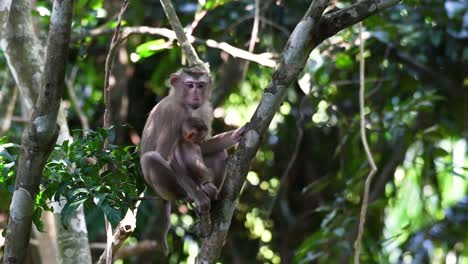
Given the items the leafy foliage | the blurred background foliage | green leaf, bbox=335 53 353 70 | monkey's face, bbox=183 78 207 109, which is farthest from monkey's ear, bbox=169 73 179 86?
green leaf, bbox=335 53 353 70

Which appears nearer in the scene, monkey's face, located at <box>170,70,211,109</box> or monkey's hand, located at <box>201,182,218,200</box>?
monkey's hand, located at <box>201,182,218,200</box>

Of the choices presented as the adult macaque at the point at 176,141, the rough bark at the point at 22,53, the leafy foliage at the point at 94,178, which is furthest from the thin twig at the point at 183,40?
the rough bark at the point at 22,53

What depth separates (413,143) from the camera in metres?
8.25

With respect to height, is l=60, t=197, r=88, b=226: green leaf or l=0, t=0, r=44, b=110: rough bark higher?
l=0, t=0, r=44, b=110: rough bark

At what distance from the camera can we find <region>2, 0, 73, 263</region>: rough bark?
3.54 metres

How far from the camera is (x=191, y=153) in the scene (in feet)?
17.6

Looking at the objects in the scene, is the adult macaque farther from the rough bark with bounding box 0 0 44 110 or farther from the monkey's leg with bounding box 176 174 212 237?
the rough bark with bounding box 0 0 44 110

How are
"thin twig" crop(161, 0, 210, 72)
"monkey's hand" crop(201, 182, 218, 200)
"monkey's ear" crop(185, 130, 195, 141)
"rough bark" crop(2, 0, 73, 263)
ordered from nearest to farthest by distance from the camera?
"rough bark" crop(2, 0, 73, 263) → "monkey's hand" crop(201, 182, 218, 200) → "thin twig" crop(161, 0, 210, 72) → "monkey's ear" crop(185, 130, 195, 141)

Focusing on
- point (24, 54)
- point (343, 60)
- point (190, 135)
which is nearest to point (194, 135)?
point (190, 135)

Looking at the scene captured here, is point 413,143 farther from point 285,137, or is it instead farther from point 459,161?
point 285,137

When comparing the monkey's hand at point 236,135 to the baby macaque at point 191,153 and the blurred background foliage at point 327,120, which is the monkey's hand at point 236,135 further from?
the blurred background foliage at point 327,120

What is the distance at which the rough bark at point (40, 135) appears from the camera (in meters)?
3.54

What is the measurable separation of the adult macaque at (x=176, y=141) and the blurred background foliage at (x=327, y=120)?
0.95 m

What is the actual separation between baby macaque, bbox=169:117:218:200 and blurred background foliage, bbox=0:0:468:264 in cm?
135
